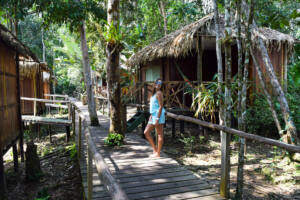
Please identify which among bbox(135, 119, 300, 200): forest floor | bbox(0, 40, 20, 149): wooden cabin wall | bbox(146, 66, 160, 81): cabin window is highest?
bbox(146, 66, 160, 81): cabin window

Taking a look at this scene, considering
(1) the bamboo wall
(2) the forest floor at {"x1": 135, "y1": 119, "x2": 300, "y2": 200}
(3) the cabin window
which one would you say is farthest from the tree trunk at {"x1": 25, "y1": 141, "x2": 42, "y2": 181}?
(1) the bamboo wall

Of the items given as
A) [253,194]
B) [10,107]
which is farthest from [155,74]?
[253,194]

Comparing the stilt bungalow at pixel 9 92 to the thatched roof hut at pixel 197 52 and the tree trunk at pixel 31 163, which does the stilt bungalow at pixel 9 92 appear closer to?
the tree trunk at pixel 31 163

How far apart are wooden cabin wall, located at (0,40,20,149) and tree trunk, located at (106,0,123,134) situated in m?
2.24

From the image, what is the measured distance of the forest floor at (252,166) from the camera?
14.4 feet

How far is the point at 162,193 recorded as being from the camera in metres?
3.25

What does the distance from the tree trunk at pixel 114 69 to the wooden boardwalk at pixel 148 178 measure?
772 mm

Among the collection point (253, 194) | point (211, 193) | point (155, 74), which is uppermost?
point (155, 74)

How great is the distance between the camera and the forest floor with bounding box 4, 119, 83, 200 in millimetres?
4699

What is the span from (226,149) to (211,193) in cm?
67

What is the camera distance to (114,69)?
552cm

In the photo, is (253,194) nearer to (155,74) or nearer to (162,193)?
(162,193)

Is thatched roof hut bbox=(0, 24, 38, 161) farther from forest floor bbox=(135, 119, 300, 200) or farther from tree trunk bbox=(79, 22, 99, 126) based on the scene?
forest floor bbox=(135, 119, 300, 200)

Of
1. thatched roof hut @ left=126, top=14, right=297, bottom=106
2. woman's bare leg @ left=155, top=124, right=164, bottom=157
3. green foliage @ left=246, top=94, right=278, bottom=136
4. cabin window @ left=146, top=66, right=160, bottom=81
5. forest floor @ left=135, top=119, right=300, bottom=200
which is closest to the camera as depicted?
forest floor @ left=135, top=119, right=300, bottom=200
